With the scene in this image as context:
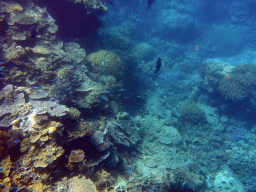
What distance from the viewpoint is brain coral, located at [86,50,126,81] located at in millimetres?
8422

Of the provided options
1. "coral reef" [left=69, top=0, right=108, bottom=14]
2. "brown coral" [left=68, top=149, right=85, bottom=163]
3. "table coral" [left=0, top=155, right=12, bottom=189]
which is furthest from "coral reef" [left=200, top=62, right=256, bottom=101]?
"table coral" [left=0, top=155, right=12, bottom=189]

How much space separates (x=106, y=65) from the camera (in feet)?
27.7

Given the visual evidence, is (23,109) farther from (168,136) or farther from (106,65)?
(168,136)

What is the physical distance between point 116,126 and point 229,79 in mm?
10267

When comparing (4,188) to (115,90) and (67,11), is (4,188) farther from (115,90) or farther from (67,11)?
(67,11)

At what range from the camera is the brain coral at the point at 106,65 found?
332 inches

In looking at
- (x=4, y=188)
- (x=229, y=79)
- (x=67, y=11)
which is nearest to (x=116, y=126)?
(x=4, y=188)

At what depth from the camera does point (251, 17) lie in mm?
20656

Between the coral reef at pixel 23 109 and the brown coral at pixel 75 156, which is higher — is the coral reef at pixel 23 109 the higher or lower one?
the higher one

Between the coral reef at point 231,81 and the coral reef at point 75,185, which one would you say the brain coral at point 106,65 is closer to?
the coral reef at point 75,185

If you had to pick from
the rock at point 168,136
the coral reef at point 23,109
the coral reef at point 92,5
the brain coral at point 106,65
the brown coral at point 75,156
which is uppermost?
the coral reef at point 92,5

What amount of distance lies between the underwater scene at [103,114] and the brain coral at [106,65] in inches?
2.5

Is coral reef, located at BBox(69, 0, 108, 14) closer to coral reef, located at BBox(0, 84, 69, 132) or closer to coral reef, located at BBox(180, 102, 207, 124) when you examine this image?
coral reef, located at BBox(0, 84, 69, 132)

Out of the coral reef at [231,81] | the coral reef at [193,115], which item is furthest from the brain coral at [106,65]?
the coral reef at [231,81]
